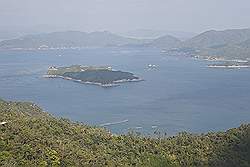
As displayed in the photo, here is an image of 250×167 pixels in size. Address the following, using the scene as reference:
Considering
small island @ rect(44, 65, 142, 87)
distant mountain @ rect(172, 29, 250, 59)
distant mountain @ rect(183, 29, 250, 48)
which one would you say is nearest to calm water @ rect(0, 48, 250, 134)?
small island @ rect(44, 65, 142, 87)

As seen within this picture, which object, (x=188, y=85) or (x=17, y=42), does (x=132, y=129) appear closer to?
(x=188, y=85)

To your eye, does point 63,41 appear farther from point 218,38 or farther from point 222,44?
point 222,44

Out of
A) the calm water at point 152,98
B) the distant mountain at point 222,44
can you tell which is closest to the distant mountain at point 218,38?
the distant mountain at point 222,44


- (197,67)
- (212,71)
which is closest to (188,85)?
(212,71)

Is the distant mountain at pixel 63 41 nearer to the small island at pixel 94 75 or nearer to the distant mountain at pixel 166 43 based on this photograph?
the distant mountain at pixel 166 43

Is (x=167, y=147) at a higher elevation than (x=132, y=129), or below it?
higher

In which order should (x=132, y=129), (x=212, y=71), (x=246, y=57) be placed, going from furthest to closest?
(x=246, y=57)
(x=212, y=71)
(x=132, y=129)

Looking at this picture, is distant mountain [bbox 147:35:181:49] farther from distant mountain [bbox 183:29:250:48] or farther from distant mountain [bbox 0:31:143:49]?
distant mountain [bbox 0:31:143:49]
